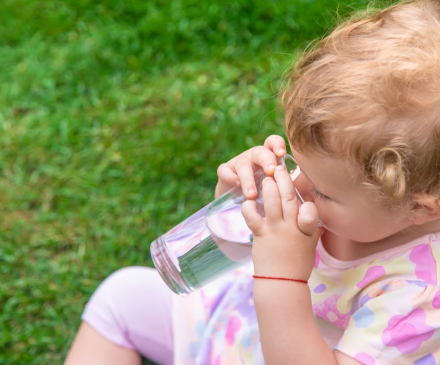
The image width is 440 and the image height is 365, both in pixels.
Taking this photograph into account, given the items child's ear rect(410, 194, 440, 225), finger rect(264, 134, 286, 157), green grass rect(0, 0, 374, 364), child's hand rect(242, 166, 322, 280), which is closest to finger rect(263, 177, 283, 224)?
child's hand rect(242, 166, 322, 280)

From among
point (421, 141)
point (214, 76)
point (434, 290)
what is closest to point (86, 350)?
point (434, 290)

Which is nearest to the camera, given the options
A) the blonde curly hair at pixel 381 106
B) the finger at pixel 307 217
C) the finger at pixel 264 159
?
the blonde curly hair at pixel 381 106

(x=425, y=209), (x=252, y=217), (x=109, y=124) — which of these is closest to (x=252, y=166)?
(x=252, y=217)

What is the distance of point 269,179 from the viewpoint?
123 centimetres

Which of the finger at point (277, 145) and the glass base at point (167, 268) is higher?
the finger at point (277, 145)

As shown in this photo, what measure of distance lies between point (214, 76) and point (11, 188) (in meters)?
0.93

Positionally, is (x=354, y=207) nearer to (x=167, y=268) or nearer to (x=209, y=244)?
(x=209, y=244)

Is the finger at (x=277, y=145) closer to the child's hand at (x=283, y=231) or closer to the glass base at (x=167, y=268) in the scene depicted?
the child's hand at (x=283, y=231)

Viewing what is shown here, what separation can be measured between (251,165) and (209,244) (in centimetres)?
20

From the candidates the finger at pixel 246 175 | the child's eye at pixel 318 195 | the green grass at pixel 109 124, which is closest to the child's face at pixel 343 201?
the child's eye at pixel 318 195

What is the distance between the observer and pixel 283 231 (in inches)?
47.6

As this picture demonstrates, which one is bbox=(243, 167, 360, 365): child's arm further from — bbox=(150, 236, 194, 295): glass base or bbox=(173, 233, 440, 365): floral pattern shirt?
bbox=(150, 236, 194, 295): glass base

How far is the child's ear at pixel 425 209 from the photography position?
1.14 meters

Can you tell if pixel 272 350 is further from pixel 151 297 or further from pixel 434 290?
pixel 151 297
